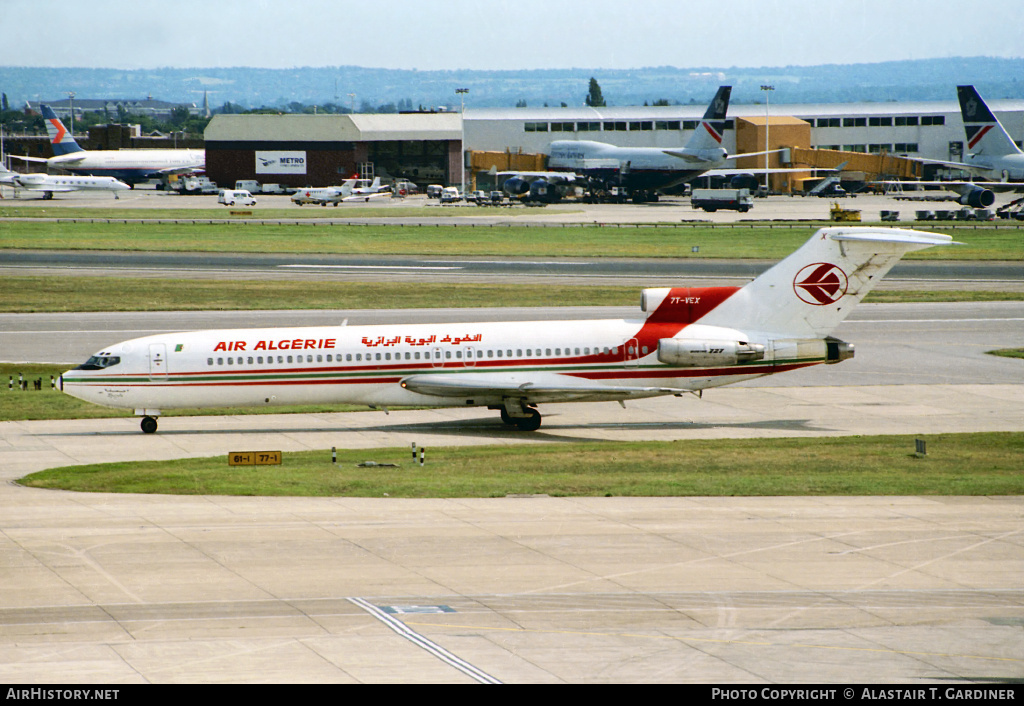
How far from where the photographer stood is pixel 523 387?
3859 cm

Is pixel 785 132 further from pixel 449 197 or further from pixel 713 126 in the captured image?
pixel 449 197

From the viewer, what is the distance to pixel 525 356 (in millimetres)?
38906

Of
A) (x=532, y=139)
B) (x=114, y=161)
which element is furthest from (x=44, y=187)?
(x=532, y=139)

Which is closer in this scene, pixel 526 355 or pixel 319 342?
pixel 319 342

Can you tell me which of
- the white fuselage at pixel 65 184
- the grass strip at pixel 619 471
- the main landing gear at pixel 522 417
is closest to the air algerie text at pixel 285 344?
the grass strip at pixel 619 471

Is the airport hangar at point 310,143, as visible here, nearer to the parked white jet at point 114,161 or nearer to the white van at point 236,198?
the parked white jet at point 114,161

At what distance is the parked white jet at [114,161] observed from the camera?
17512 cm

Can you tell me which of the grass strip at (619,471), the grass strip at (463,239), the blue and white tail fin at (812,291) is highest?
the grass strip at (463,239)

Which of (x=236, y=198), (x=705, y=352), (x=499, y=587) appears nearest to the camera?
(x=499, y=587)

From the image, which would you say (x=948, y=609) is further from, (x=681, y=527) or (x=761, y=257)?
(x=761, y=257)

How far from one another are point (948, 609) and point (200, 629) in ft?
41.5

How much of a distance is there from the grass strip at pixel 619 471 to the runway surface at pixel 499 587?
0.97m

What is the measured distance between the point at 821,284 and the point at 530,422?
10.7m

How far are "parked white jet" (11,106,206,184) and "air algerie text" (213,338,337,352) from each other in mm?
148211
